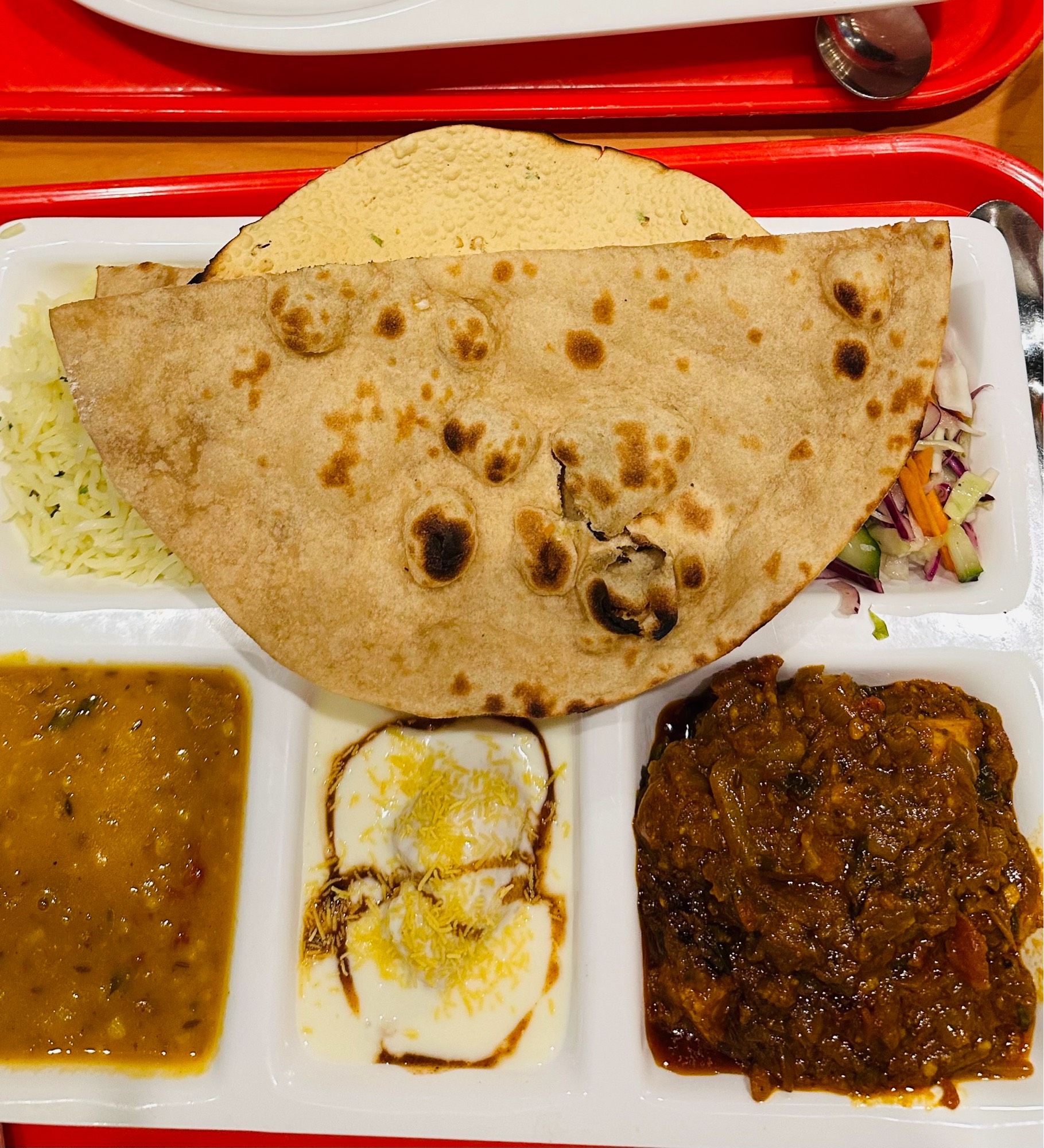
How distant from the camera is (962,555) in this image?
211 centimetres

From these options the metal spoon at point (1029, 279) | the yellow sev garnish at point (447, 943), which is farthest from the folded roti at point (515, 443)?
the metal spoon at point (1029, 279)

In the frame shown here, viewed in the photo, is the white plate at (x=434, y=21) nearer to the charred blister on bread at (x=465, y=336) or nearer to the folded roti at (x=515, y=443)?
the folded roti at (x=515, y=443)

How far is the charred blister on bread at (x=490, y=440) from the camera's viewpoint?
170 centimetres

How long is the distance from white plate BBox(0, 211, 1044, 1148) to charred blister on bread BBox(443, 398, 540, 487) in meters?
0.71

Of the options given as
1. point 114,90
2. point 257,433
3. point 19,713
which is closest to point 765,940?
point 257,433

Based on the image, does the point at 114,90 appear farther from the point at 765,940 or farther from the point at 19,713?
the point at 765,940

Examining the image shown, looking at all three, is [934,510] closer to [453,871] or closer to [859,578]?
[859,578]

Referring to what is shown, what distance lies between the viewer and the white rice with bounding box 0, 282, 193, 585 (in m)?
2.20

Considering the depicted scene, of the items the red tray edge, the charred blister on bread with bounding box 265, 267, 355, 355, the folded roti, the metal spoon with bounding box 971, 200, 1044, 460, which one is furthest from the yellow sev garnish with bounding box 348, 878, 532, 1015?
the red tray edge

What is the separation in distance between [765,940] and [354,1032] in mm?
968

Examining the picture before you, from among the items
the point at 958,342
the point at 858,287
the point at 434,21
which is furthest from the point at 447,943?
the point at 434,21

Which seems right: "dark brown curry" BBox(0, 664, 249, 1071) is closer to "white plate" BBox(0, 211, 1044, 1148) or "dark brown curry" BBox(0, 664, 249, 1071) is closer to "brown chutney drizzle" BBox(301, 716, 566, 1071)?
"white plate" BBox(0, 211, 1044, 1148)

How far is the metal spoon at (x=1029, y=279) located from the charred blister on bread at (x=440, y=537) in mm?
1581

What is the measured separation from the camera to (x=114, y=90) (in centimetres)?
261
